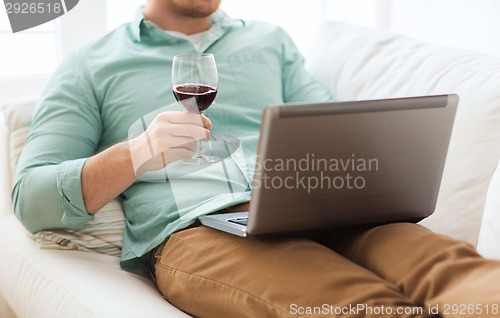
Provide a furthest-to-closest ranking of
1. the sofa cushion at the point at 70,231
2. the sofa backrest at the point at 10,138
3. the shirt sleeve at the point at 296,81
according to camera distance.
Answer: the shirt sleeve at the point at 296,81
the sofa backrest at the point at 10,138
the sofa cushion at the point at 70,231

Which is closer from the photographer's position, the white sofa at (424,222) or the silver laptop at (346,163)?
the silver laptop at (346,163)

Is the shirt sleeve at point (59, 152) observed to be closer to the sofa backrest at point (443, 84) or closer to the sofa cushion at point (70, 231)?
the sofa cushion at point (70, 231)

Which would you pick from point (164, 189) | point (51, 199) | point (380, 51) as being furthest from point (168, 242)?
point (380, 51)

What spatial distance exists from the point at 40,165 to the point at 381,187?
0.78 metres

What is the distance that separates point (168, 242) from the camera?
4.83 feet

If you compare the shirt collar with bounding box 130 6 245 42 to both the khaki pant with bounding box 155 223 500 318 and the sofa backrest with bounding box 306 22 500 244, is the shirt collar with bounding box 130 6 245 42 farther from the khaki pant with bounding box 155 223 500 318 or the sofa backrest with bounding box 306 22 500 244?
the khaki pant with bounding box 155 223 500 318

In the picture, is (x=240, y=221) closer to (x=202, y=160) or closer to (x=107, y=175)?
(x=202, y=160)

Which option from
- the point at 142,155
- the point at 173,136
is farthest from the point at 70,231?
the point at 173,136

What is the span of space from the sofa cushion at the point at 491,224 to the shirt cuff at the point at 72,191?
0.85m

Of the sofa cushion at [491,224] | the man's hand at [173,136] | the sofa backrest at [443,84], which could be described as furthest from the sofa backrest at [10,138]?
the sofa cushion at [491,224]

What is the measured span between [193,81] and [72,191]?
37 centimetres

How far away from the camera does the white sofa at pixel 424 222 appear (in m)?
1.38

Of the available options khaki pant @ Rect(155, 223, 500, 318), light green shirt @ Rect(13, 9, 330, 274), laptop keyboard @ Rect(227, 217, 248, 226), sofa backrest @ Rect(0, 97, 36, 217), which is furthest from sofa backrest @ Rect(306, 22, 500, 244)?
sofa backrest @ Rect(0, 97, 36, 217)

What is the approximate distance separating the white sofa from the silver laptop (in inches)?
8.2
